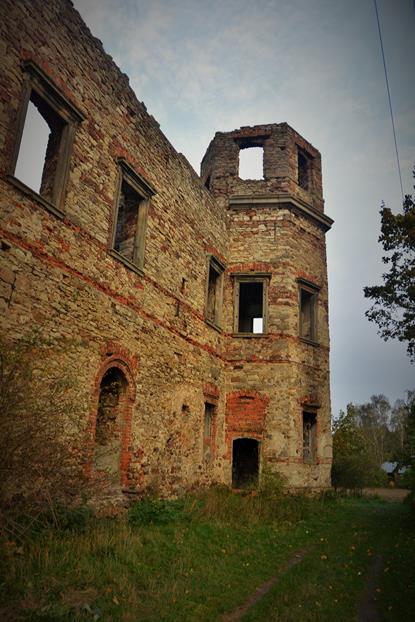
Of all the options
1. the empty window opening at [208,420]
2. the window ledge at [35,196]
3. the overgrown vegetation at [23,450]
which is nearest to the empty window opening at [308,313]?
the empty window opening at [208,420]

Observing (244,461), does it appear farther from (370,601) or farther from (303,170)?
(303,170)

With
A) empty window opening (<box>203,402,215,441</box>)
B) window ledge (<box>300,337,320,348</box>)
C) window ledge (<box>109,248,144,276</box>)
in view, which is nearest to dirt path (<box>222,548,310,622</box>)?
empty window opening (<box>203,402,215,441</box>)

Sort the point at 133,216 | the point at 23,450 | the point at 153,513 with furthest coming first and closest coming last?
1. the point at 133,216
2. the point at 153,513
3. the point at 23,450

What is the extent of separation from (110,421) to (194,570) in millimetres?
3441

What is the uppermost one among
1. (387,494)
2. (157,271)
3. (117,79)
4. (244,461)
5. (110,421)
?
→ (117,79)

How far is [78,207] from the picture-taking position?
7586 mm

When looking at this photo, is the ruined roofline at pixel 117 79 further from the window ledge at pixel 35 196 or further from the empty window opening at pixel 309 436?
the empty window opening at pixel 309 436

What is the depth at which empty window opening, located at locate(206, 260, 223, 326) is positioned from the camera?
13375 millimetres

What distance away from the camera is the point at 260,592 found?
5281 millimetres

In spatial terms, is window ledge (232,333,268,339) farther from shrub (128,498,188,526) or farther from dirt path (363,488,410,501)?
dirt path (363,488,410,501)

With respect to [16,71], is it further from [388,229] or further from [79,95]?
[388,229]

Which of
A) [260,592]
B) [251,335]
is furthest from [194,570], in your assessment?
[251,335]

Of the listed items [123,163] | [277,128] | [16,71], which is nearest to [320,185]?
[277,128]

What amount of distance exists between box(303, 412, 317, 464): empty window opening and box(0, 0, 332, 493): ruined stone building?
0.16 feet
